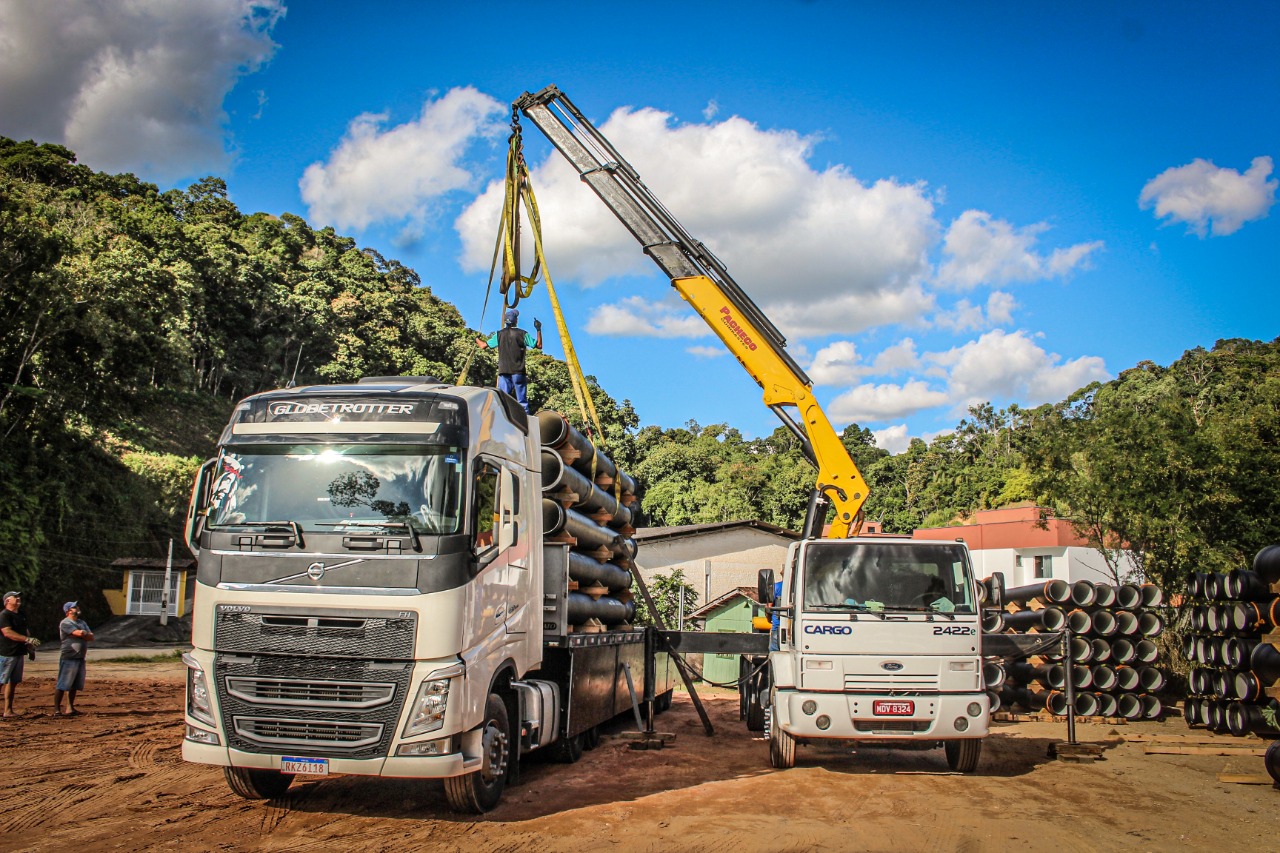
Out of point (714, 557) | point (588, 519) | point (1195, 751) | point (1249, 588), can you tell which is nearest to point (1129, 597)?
point (1249, 588)

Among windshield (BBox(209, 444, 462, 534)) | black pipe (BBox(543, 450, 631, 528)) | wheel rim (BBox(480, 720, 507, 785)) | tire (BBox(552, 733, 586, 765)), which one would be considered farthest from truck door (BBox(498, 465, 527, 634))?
tire (BBox(552, 733, 586, 765))

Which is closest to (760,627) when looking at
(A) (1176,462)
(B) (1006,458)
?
(A) (1176,462)

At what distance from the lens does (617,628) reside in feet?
45.8

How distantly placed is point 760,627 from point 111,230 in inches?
1697

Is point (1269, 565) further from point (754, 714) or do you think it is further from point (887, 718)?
point (887, 718)

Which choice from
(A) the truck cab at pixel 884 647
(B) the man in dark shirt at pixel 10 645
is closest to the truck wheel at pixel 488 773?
(A) the truck cab at pixel 884 647

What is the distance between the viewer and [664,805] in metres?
8.67

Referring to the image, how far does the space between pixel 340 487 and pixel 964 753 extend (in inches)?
301

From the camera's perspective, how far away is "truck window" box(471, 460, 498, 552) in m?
7.57

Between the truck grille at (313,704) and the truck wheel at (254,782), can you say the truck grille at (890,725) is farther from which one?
the truck wheel at (254,782)

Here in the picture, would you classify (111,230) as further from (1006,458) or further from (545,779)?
(1006,458)

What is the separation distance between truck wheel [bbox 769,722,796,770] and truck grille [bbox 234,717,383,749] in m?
5.37

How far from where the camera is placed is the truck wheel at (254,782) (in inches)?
310

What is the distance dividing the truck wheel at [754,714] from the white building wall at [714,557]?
2032 centimetres
